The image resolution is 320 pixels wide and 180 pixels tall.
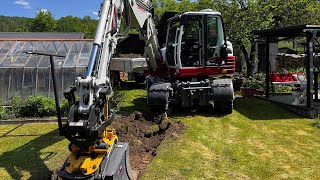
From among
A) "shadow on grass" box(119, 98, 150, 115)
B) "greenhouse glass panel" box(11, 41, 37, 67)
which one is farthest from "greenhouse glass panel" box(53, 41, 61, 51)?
"shadow on grass" box(119, 98, 150, 115)

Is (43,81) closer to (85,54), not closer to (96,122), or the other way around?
(85,54)

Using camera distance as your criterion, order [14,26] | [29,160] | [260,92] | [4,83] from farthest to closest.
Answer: [14,26], [260,92], [4,83], [29,160]

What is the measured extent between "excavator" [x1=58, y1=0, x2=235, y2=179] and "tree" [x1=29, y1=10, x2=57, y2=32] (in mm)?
43044

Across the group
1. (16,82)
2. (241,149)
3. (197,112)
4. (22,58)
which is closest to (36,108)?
(16,82)

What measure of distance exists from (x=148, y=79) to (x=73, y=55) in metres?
3.42

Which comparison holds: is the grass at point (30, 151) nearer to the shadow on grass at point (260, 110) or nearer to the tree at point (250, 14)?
the shadow on grass at point (260, 110)

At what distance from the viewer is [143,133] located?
8516mm

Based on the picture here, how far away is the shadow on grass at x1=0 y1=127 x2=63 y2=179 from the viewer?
6.35 metres

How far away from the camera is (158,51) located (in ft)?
36.8

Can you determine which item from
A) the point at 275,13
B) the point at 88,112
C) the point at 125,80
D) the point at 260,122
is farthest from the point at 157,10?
the point at 88,112

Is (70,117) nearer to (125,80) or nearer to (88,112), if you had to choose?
(88,112)

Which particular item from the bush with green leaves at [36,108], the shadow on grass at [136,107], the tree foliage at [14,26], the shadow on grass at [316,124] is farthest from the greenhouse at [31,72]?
the tree foliage at [14,26]

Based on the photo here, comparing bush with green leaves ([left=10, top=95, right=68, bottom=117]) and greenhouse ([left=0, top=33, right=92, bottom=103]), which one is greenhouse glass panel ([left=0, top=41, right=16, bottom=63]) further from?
bush with green leaves ([left=10, top=95, right=68, bottom=117])

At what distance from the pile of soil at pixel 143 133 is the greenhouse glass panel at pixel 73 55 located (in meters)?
4.25
